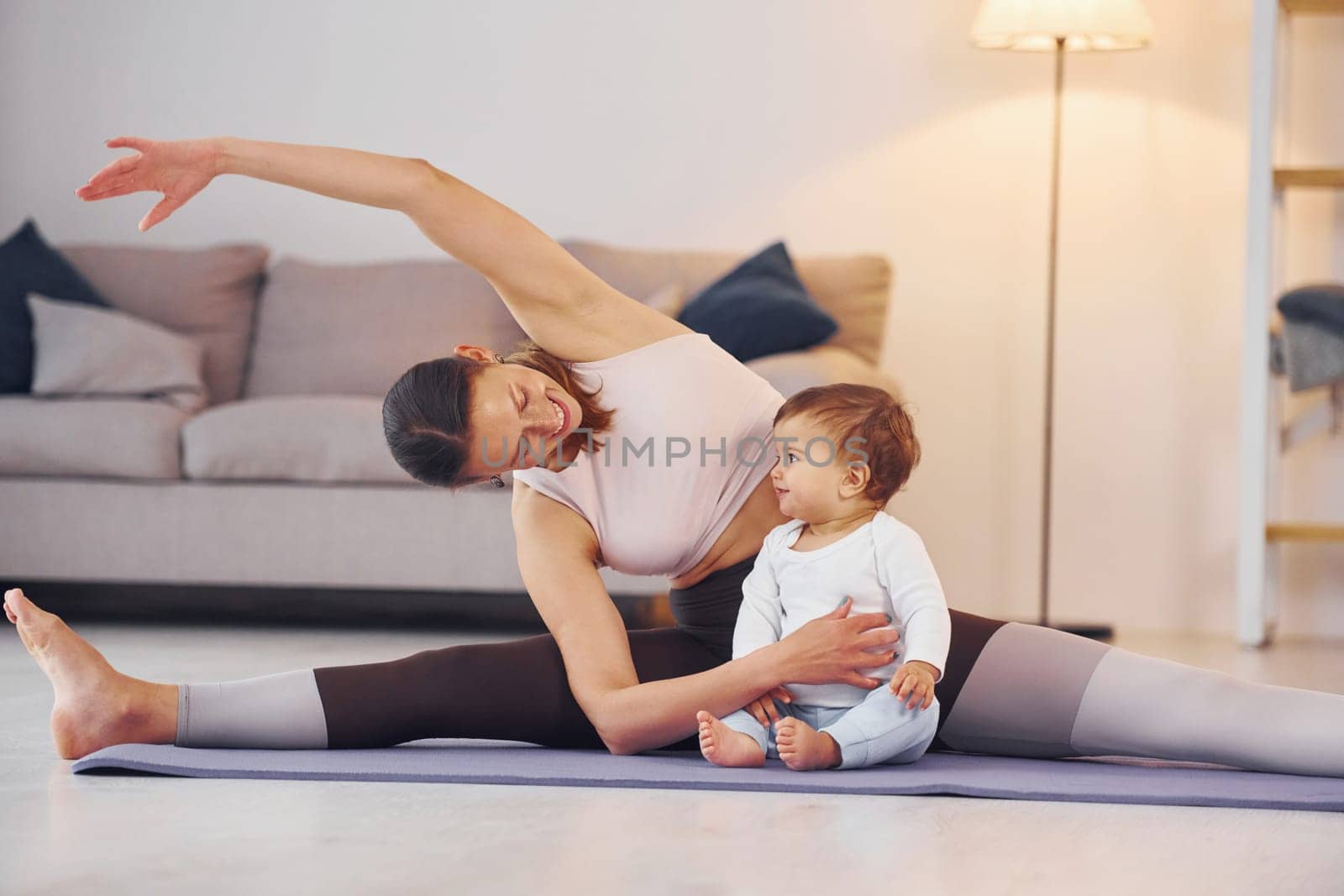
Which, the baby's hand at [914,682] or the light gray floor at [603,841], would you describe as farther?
the baby's hand at [914,682]

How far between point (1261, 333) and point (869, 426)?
207 cm

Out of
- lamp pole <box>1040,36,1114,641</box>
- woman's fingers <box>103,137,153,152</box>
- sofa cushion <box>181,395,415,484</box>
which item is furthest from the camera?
lamp pole <box>1040,36,1114,641</box>

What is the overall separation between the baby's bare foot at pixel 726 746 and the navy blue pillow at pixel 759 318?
1786 millimetres

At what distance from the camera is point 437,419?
5.61ft

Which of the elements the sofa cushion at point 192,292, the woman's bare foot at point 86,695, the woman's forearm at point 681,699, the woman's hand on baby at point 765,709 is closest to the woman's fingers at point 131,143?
the woman's bare foot at point 86,695

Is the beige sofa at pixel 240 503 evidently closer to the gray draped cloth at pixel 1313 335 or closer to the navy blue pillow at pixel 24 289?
the navy blue pillow at pixel 24 289

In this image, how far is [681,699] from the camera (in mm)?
1757

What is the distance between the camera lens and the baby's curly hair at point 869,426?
1.78m

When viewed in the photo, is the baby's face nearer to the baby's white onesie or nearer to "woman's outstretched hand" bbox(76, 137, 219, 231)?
the baby's white onesie

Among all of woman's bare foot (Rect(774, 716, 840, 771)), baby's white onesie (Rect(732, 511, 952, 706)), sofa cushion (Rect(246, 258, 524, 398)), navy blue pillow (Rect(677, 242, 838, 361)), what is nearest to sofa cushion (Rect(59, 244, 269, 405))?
sofa cushion (Rect(246, 258, 524, 398))

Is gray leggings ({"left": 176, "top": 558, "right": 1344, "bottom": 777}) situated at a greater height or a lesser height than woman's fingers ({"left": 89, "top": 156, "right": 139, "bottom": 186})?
lesser

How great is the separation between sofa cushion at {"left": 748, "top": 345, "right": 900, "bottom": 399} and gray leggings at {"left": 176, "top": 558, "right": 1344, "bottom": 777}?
48.1 inches

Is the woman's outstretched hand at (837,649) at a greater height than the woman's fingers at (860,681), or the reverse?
the woman's outstretched hand at (837,649)

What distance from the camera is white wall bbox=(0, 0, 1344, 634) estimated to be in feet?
13.1
